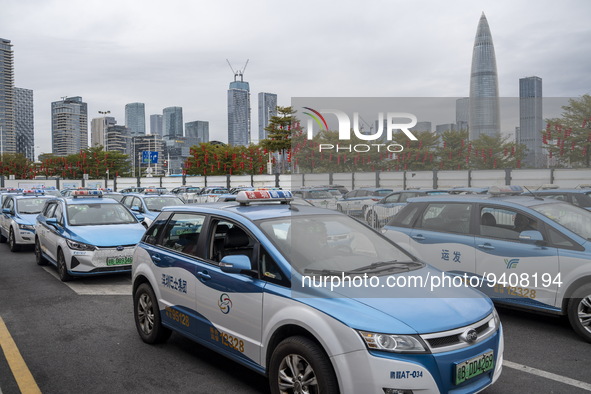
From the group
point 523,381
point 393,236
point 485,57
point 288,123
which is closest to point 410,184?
point 288,123

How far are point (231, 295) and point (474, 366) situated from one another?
6.27 ft

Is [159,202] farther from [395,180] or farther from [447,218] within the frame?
[395,180]

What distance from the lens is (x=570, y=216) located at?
5992 millimetres

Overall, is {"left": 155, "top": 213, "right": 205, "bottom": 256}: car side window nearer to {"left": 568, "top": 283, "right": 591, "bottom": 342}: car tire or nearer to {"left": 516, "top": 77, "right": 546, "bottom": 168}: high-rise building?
{"left": 568, "top": 283, "right": 591, "bottom": 342}: car tire

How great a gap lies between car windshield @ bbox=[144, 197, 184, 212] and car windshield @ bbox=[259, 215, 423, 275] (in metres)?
11.3

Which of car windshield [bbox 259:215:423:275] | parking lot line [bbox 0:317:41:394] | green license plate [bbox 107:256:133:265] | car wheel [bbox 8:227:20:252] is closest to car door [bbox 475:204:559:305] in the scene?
car windshield [bbox 259:215:423:275]

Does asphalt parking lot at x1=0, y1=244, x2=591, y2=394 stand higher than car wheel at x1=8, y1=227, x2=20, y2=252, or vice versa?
car wheel at x1=8, y1=227, x2=20, y2=252

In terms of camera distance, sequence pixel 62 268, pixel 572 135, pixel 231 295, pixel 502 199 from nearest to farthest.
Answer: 1. pixel 231 295
2. pixel 502 199
3. pixel 62 268
4. pixel 572 135

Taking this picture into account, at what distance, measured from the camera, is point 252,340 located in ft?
12.8

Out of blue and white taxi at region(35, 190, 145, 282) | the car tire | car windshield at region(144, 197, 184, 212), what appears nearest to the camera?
the car tire

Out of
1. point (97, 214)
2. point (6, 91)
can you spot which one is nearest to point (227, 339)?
point (97, 214)

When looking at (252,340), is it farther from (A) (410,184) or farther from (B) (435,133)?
(B) (435,133)

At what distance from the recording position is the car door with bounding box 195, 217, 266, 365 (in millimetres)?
3893

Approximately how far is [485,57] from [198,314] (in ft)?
486
